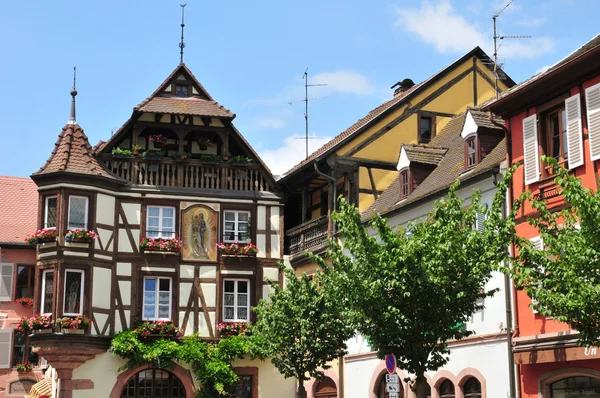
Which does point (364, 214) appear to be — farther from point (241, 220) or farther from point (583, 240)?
point (583, 240)

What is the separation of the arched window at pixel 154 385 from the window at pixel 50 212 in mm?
6130

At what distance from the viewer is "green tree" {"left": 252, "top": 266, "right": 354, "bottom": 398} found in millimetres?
26156

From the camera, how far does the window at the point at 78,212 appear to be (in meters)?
33.6

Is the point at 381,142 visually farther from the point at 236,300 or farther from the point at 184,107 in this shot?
the point at 236,300

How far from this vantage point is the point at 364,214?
32.4m

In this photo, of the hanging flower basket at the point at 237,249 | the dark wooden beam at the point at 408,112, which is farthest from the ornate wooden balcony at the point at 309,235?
the dark wooden beam at the point at 408,112

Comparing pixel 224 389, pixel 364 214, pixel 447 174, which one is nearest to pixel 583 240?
pixel 447 174

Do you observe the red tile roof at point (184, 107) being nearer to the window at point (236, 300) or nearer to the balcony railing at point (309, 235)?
the balcony railing at point (309, 235)

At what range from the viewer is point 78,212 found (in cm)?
3378

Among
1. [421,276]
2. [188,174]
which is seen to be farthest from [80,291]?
[421,276]

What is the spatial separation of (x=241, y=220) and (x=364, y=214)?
19.0 ft

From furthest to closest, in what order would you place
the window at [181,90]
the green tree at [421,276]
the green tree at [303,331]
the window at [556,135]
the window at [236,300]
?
the window at [181,90], the window at [236,300], the green tree at [303,331], the window at [556,135], the green tree at [421,276]

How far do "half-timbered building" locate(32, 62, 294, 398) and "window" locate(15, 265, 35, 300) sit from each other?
6.50m

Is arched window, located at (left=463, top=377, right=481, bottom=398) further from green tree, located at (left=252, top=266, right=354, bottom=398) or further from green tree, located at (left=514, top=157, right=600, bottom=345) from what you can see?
green tree, located at (left=514, top=157, right=600, bottom=345)
